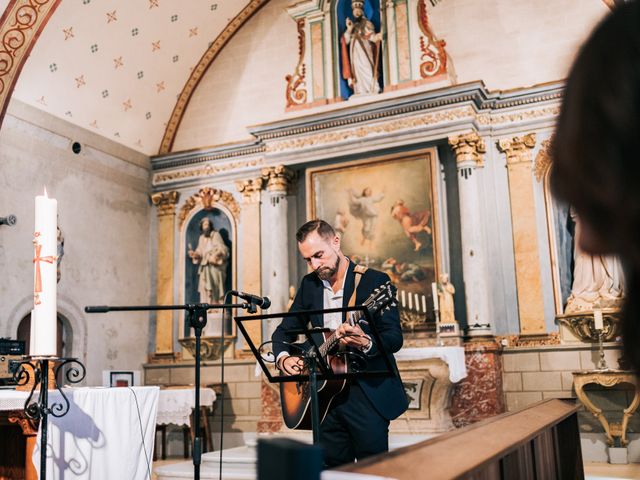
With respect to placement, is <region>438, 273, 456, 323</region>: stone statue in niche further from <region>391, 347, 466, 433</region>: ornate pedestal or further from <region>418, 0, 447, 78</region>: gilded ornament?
<region>418, 0, 447, 78</region>: gilded ornament

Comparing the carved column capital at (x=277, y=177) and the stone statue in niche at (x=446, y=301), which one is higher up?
the carved column capital at (x=277, y=177)

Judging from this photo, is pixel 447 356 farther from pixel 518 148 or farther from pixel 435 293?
pixel 518 148

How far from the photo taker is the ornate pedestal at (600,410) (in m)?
8.34

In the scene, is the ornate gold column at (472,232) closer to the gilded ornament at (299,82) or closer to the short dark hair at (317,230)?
the gilded ornament at (299,82)

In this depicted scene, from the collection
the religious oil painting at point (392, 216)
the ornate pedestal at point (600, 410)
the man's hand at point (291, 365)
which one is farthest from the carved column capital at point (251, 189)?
the man's hand at point (291, 365)

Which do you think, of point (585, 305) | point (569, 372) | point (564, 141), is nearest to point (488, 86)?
point (585, 305)

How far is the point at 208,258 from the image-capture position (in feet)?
38.7

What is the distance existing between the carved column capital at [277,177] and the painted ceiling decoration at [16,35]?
385cm

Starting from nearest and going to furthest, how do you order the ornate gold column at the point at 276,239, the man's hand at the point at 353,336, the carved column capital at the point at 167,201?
1. the man's hand at the point at 353,336
2. the ornate gold column at the point at 276,239
3. the carved column capital at the point at 167,201

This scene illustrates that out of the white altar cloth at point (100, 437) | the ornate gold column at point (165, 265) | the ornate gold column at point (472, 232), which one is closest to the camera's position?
the white altar cloth at point (100, 437)

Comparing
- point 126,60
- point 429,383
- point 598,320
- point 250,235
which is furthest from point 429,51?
point 126,60

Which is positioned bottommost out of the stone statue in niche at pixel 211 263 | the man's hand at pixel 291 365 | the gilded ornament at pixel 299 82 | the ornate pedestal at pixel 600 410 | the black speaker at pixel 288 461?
the ornate pedestal at pixel 600 410

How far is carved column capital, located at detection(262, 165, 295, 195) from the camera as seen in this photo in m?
11.0

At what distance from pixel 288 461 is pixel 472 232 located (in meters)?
9.05
